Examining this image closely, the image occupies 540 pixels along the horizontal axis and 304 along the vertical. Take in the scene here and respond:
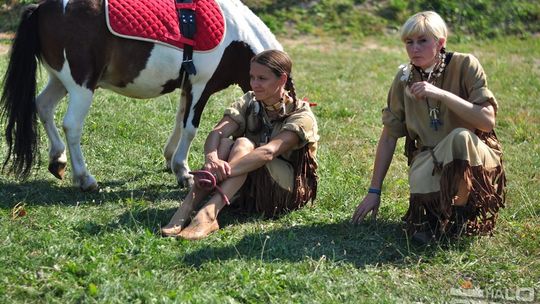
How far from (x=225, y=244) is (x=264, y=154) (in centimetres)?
63

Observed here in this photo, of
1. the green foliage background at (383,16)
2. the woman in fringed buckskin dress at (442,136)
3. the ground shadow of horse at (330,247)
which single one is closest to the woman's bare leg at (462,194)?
the woman in fringed buckskin dress at (442,136)

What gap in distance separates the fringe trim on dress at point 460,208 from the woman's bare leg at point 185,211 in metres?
1.18

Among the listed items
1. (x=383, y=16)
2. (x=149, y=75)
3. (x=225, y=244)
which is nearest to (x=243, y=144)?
(x=225, y=244)

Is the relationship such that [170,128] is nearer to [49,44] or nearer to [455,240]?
[49,44]

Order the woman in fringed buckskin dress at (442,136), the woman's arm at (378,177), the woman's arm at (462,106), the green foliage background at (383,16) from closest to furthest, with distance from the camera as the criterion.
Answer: the woman's arm at (462,106) < the woman in fringed buckskin dress at (442,136) < the woman's arm at (378,177) < the green foliage background at (383,16)

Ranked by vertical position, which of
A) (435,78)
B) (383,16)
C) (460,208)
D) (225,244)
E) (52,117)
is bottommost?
(383,16)

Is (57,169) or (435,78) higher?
(435,78)

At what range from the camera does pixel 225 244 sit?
409 cm

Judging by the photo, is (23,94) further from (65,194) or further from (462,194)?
(462,194)

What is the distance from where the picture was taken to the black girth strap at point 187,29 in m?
5.11

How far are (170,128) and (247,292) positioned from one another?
137 inches

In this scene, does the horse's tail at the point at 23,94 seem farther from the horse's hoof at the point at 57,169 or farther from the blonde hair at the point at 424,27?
the blonde hair at the point at 424,27

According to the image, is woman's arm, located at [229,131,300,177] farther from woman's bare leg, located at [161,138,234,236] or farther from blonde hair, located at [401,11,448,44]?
blonde hair, located at [401,11,448,44]

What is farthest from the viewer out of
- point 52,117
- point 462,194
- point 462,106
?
point 52,117
